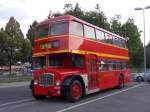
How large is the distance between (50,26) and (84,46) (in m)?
2.02

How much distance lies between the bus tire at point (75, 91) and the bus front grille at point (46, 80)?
0.91 meters

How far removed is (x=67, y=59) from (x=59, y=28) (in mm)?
1592

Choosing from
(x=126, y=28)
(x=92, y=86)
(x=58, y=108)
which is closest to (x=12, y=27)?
(x=126, y=28)

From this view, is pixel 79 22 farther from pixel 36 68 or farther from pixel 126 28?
pixel 126 28

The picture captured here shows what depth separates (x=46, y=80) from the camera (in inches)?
628

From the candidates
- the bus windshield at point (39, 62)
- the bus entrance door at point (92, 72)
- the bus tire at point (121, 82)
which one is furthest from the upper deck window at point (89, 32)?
the bus tire at point (121, 82)

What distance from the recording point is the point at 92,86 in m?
18.5

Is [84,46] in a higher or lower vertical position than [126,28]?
lower

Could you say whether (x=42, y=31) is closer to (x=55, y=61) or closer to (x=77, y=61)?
(x=55, y=61)

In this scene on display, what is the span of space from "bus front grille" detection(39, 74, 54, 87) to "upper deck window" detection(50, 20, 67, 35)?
2.16 meters

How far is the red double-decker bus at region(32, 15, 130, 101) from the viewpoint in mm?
15820

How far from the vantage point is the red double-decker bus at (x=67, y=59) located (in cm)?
1582

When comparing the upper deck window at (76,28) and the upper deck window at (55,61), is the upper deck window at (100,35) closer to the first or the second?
the upper deck window at (76,28)

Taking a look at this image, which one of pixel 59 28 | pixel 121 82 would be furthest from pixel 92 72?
pixel 121 82
